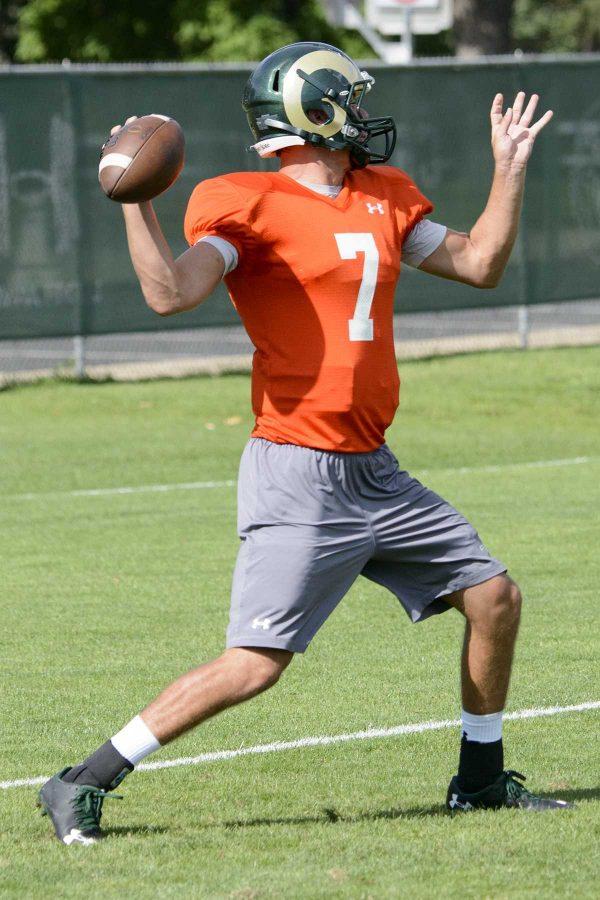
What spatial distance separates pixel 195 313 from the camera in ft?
53.7

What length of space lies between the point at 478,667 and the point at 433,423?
371 inches

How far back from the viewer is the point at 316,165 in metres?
4.92

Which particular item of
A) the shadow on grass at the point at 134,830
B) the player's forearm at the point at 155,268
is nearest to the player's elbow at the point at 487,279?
the player's forearm at the point at 155,268

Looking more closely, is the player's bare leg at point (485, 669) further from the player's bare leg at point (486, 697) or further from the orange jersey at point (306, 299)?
the orange jersey at point (306, 299)

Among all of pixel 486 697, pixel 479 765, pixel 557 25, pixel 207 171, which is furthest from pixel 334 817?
pixel 557 25

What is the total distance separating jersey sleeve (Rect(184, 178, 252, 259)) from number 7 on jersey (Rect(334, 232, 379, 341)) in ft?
0.96

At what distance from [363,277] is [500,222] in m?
0.53

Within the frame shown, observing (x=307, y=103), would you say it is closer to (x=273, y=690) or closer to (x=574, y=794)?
(x=574, y=794)

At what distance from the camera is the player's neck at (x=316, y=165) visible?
4.92 metres

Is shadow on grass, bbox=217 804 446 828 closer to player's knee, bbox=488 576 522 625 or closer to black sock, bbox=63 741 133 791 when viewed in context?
black sock, bbox=63 741 133 791

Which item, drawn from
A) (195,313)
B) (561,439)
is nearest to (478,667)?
(561,439)

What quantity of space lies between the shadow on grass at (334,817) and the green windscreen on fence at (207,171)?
1121cm

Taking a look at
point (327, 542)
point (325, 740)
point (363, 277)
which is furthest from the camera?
point (325, 740)

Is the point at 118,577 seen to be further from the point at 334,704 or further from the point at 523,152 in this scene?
the point at 523,152
